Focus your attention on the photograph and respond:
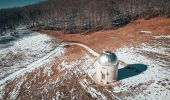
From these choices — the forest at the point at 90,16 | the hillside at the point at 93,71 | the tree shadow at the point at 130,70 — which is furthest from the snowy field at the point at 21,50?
the tree shadow at the point at 130,70

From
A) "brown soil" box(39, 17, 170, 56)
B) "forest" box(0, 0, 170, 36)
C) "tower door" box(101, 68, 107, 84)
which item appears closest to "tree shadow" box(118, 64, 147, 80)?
"tower door" box(101, 68, 107, 84)

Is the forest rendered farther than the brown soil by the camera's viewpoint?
Yes

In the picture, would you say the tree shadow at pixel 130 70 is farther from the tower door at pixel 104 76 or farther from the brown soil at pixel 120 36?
the brown soil at pixel 120 36

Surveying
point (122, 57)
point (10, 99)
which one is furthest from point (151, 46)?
point (10, 99)

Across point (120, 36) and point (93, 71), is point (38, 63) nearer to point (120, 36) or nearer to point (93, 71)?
point (93, 71)

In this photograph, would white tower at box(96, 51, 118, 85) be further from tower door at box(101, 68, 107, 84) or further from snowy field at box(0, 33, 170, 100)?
snowy field at box(0, 33, 170, 100)
